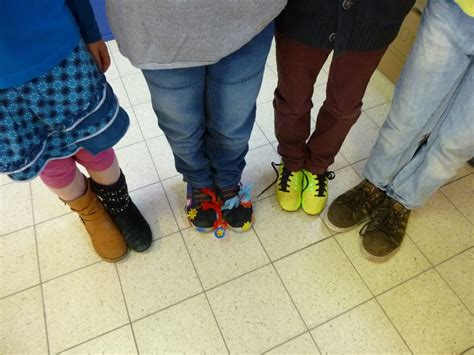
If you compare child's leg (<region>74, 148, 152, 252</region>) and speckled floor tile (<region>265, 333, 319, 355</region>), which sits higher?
child's leg (<region>74, 148, 152, 252</region>)

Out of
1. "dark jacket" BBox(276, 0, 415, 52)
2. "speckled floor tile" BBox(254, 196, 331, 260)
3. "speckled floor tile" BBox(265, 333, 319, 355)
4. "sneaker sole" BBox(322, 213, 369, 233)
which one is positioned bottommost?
"speckled floor tile" BBox(265, 333, 319, 355)

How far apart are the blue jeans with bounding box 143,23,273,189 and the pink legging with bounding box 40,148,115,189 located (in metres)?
0.18

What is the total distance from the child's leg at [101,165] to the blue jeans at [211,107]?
0.17 metres

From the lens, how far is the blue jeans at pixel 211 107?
27.7 inches

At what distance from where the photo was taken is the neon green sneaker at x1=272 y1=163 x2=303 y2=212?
3.70 ft

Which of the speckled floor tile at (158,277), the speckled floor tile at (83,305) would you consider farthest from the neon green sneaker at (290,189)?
the speckled floor tile at (83,305)

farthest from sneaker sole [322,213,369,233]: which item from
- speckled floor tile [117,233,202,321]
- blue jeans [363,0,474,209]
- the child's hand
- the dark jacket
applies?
the child's hand

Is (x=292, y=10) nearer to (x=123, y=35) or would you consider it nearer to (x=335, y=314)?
(x=123, y=35)

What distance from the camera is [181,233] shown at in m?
1.10

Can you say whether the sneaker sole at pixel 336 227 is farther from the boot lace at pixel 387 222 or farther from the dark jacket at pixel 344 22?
the dark jacket at pixel 344 22

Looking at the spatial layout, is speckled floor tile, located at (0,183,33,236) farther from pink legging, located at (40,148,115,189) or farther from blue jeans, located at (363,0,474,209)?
blue jeans, located at (363,0,474,209)

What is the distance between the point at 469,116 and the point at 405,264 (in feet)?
1.54

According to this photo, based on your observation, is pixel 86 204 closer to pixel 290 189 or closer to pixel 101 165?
pixel 101 165

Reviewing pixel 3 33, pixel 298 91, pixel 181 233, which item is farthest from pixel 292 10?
pixel 181 233
